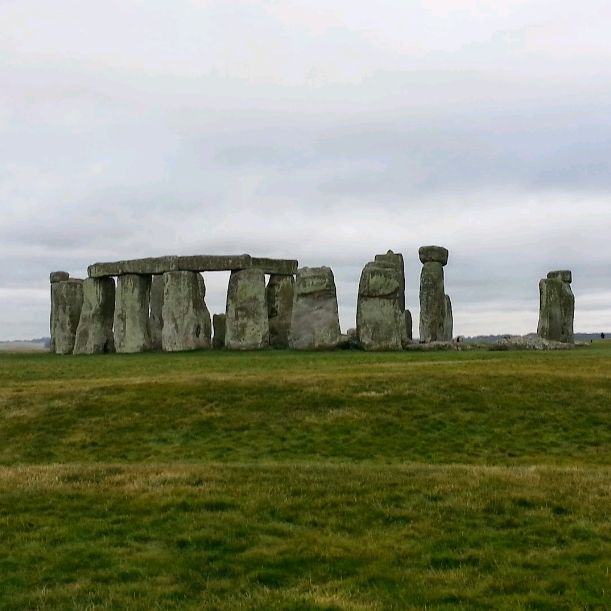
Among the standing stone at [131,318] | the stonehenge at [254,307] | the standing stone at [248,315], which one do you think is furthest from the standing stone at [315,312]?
the standing stone at [131,318]

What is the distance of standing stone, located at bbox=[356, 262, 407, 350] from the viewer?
98.3 ft

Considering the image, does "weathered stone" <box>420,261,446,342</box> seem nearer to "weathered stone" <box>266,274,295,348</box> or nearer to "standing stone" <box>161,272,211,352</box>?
"weathered stone" <box>266,274,295,348</box>

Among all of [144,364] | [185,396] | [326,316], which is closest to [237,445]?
[185,396]

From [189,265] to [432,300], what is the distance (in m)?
10.1

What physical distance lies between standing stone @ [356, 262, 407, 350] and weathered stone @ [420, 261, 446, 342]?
4.78 metres

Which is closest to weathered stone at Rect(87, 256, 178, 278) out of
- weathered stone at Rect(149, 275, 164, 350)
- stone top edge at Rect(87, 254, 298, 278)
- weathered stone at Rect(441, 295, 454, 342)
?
stone top edge at Rect(87, 254, 298, 278)

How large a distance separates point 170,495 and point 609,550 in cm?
506

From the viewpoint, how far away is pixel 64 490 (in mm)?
10703

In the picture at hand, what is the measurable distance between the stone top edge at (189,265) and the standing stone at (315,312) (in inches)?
106

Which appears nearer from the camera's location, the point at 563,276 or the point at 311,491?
the point at 311,491

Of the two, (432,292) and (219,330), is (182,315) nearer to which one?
(219,330)

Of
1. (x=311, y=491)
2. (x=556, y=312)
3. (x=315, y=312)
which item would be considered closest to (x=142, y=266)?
(x=315, y=312)

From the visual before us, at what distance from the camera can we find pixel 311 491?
409 inches

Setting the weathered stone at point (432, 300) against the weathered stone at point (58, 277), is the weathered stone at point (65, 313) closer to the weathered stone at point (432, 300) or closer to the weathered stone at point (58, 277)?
the weathered stone at point (58, 277)
